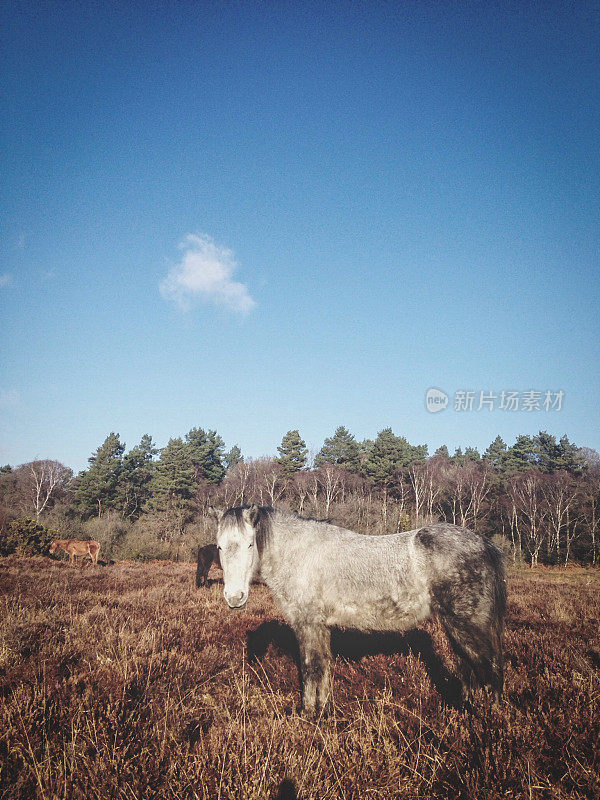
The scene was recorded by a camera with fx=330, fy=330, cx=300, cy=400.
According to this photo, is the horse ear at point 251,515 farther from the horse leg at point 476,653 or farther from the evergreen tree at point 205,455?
the evergreen tree at point 205,455

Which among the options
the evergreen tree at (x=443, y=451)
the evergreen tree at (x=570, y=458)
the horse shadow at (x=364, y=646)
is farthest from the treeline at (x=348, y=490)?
the horse shadow at (x=364, y=646)

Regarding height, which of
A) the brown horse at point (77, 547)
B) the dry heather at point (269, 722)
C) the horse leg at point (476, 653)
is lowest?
the brown horse at point (77, 547)

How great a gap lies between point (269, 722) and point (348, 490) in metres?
46.3

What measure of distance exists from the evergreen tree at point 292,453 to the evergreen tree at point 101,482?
2378 cm

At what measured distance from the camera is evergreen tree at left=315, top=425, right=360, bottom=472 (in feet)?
174

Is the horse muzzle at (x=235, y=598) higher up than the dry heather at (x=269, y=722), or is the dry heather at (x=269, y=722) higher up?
the horse muzzle at (x=235, y=598)

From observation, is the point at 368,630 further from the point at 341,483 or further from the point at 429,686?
the point at 341,483

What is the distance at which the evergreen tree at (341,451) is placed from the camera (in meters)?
53.2

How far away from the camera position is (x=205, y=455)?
2000 inches

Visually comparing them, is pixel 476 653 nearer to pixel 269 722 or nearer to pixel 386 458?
pixel 269 722

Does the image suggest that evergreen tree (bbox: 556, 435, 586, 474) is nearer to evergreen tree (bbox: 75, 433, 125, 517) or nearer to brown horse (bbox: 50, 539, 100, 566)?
brown horse (bbox: 50, 539, 100, 566)

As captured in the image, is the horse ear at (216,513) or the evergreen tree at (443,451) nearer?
the horse ear at (216,513)

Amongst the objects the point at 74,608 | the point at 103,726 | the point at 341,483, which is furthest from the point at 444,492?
the point at 103,726

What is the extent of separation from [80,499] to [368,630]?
5421 cm
